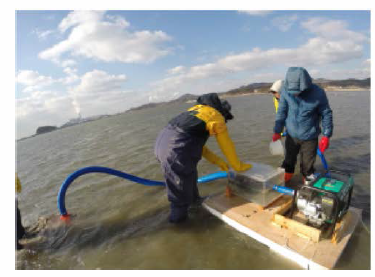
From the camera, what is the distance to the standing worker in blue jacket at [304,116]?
11.4 ft

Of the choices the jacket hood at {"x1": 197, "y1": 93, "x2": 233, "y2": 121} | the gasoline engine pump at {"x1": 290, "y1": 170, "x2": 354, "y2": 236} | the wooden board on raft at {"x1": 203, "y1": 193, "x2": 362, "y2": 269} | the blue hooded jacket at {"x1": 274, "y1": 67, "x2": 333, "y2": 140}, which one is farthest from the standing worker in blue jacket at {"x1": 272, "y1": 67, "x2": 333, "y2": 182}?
the jacket hood at {"x1": 197, "y1": 93, "x2": 233, "y2": 121}

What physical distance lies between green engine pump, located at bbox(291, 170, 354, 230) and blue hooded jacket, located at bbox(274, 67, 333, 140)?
39.3 inches

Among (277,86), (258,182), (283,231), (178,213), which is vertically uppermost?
(277,86)

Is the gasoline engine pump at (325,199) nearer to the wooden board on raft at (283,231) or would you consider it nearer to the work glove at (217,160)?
the wooden board on raft at (283,231)

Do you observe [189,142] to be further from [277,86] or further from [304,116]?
→ [277,86]

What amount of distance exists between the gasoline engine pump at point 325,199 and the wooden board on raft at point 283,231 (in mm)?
174

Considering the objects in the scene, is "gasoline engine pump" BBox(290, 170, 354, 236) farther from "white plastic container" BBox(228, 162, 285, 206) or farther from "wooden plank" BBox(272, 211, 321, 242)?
"white plastic container" BBox(228, 162, 285, 206)

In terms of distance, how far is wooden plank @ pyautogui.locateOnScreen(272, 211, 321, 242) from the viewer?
2701 millimetres

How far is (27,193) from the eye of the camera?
6.90 meters

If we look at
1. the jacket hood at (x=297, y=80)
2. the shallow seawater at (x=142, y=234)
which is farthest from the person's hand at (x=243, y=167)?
the jacket hood at (x=297, y=80)

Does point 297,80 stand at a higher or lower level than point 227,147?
higher

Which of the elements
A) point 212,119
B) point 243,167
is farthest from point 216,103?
point 243,167

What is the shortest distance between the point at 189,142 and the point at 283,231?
72.0 inches

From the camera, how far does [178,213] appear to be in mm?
3723
